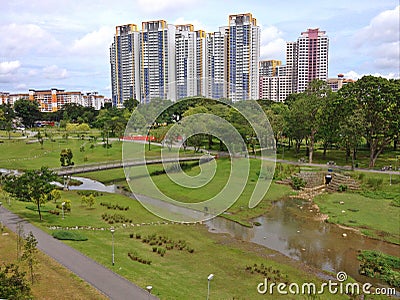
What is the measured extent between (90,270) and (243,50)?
8588 centimetres

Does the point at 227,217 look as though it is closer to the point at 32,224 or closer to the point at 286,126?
the point at 32,224

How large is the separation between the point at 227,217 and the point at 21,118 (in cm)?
9353

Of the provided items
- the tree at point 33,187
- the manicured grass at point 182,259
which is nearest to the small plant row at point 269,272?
the manicured grass at point 182,259

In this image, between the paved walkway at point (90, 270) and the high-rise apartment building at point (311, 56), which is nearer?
the paved walkway at point (90, 270)

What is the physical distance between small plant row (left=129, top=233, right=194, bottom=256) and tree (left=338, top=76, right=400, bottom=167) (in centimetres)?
3030

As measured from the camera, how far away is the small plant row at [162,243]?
868 inches

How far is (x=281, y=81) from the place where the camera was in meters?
141

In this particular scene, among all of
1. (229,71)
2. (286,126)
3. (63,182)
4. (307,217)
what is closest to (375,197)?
(307,217)

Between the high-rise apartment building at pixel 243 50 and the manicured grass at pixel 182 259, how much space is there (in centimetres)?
6939

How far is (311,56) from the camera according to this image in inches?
5281

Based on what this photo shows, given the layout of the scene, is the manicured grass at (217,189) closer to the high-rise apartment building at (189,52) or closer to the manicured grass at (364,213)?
the manicured grass at (364,213)

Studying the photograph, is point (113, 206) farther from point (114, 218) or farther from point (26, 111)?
point (26, 111)

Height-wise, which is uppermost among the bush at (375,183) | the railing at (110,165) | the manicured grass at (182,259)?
the railing at (110,165)

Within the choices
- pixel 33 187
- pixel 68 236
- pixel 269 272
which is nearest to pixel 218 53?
pixel 33 187
